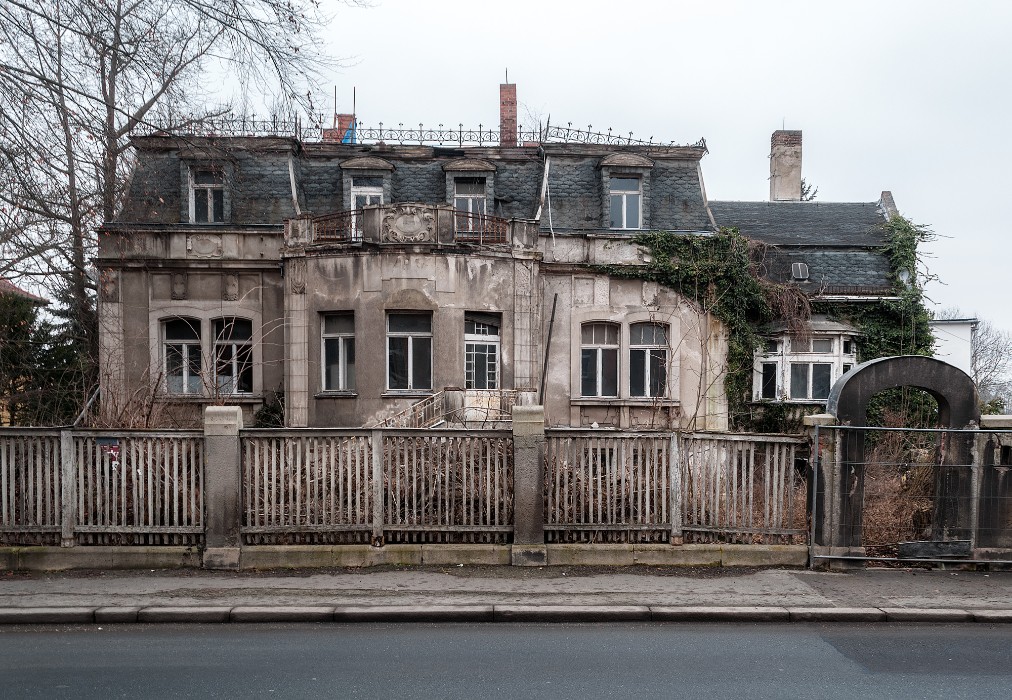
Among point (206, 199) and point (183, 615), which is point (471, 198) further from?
point (183, 615)

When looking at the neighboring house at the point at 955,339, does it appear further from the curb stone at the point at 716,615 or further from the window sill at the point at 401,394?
the curb stone at the point at 716,615

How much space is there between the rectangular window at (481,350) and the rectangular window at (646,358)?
12.9 ft

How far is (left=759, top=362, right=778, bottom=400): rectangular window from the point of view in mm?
20109

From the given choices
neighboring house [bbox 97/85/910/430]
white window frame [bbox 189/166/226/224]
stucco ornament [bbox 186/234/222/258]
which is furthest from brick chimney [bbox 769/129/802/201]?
stucco ornament [bbox 186/234/222/258]

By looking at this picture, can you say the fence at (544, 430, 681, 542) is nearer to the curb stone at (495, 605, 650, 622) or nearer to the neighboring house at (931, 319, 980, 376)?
the curb stone at (495, 605, 650, 622)

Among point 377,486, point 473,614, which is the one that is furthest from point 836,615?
point 377,486

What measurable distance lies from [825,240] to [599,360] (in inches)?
288

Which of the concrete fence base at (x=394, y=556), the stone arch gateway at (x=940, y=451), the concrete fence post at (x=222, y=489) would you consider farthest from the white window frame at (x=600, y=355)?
the concrete fence post at (x=222, y=489)

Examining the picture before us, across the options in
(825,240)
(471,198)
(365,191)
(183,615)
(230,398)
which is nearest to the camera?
(183,615)

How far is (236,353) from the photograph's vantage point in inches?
758

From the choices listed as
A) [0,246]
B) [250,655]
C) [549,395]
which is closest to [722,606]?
[250,655]

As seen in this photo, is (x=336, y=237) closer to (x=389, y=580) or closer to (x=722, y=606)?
(x=389, y=580)

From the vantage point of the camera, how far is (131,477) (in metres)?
9.38

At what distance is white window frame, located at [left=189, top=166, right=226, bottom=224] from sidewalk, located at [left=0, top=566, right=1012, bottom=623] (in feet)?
41.1
